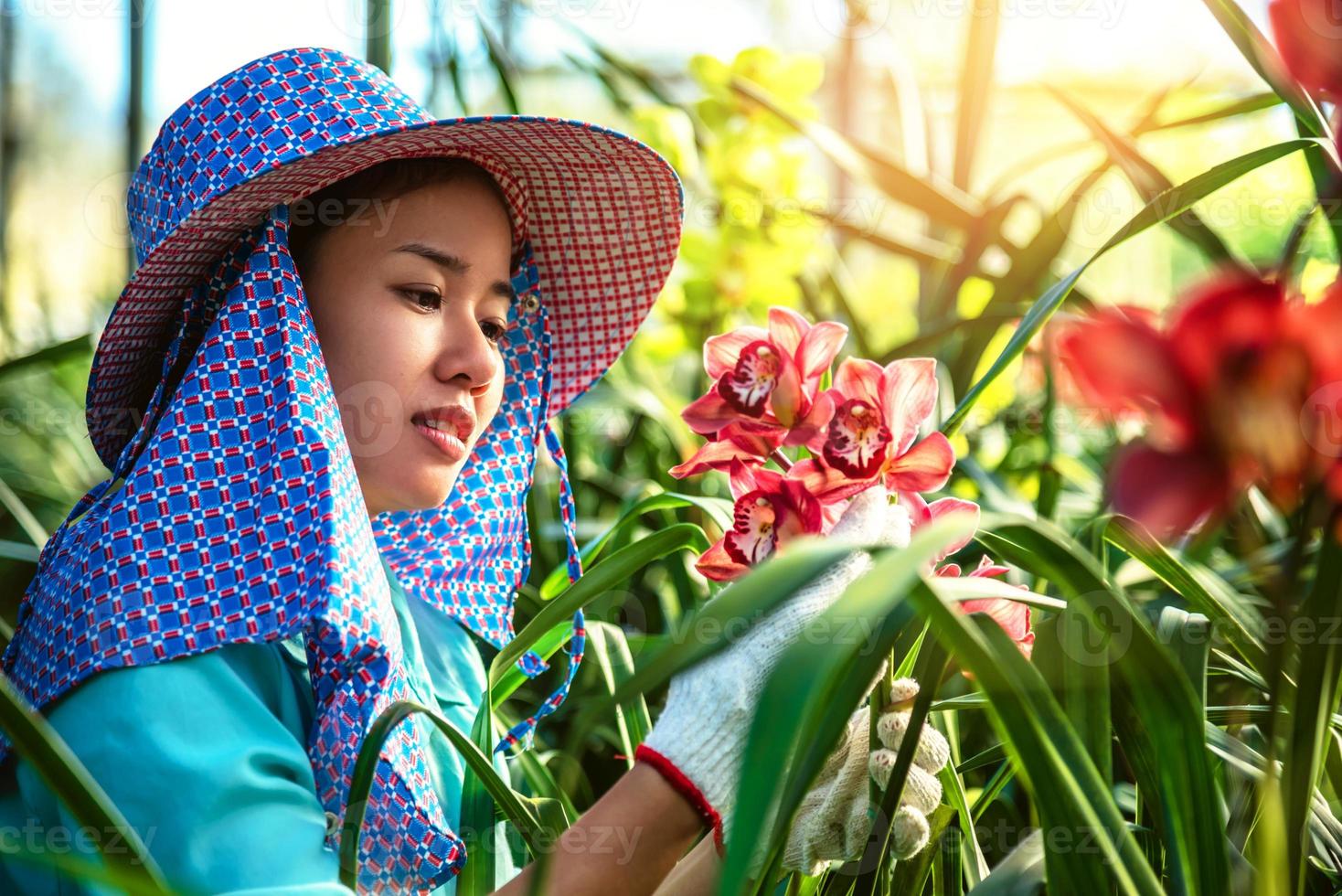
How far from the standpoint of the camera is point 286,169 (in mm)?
911

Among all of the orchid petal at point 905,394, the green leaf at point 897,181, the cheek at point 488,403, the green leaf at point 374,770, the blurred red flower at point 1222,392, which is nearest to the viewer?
the blurred red flower at point 1222,392

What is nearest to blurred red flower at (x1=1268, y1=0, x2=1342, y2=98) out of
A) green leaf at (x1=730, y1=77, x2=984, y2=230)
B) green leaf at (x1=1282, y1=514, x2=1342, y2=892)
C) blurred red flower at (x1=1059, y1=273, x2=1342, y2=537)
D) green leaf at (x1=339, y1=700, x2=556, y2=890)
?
blurred red flower at (x1=1059, y1=273, x2=1342, y2=537)

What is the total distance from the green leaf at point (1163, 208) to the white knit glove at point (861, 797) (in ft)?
0.71

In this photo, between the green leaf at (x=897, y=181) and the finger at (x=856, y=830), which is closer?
the finger at (x=856, y=830)

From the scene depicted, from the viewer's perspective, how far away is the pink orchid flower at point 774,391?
0.78 meters

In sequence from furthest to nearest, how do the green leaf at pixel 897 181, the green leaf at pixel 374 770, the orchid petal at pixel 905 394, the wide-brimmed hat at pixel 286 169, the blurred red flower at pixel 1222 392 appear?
the green leaf at pixel 897 181 < the wide-brimmed hat at pixel 286 169 < the orchid petal at pixel 905 394 < the green leaf at pixel 374 770 < the blurred red flower at pixel 1222 392

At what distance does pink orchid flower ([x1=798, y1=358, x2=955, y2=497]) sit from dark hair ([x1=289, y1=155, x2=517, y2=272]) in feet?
1.56

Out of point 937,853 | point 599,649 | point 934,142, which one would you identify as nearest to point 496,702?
point 599,649

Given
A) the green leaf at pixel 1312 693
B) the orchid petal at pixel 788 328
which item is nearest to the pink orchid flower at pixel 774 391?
the orchid petal at pixel 788 328

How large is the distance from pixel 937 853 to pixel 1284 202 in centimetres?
128

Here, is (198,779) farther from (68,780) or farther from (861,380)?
(861,380)

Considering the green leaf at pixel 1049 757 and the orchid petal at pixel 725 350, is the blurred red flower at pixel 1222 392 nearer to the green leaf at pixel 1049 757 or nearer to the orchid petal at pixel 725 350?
the green leaf at pixel 1049 757

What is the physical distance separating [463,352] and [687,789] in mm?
455

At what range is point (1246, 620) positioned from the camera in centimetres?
99
